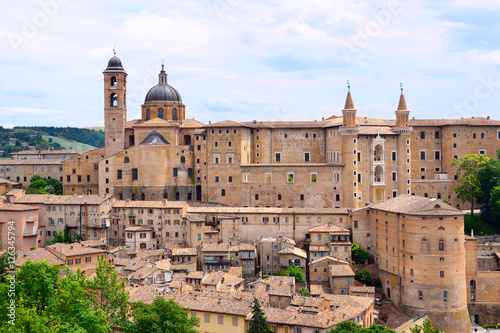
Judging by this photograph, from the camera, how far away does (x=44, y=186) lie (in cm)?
7525

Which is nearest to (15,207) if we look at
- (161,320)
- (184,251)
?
(184,251)

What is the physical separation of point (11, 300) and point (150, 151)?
37882mm

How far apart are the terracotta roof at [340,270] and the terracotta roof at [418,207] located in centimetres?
650

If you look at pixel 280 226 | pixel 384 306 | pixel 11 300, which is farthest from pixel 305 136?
pixel 11 300

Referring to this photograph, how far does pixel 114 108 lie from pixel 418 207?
125 ft

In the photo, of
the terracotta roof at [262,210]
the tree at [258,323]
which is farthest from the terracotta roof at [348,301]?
the terracotta roof at [262,210]

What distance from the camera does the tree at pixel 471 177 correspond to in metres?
66.6

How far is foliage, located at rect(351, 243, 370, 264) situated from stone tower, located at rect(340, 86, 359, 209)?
8.98 m

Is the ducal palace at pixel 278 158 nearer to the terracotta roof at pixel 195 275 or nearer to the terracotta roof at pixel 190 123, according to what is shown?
the terracotta roof at pixel 190 123

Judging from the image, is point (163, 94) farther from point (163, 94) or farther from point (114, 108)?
point (114, 108)

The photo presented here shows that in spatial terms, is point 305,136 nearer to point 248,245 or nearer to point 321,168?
point 321,168

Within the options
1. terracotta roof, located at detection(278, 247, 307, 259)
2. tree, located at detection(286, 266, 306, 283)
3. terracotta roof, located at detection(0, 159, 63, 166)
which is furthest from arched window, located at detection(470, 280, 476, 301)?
terracotta roof, located at detection(0, 159, 63, 166)

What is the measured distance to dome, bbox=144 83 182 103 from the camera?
260ft

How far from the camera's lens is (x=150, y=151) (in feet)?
230
